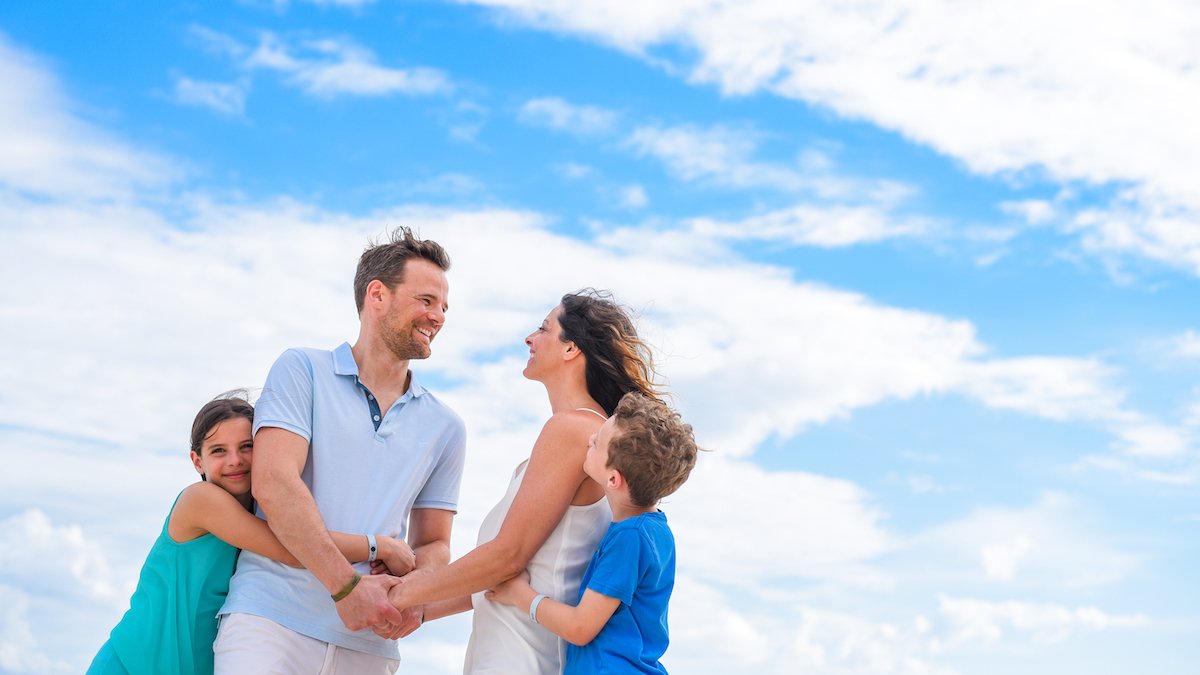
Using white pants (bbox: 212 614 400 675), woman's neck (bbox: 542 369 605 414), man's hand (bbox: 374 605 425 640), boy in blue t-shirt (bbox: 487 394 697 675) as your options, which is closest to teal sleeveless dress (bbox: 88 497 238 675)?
white pants (bbox: 212 614 400 675)

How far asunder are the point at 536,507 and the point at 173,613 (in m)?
1.93

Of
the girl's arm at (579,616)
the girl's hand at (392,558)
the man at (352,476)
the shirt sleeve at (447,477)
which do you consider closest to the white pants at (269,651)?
the man at (352,476)

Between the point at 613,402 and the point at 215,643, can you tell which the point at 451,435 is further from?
the point at 215,643

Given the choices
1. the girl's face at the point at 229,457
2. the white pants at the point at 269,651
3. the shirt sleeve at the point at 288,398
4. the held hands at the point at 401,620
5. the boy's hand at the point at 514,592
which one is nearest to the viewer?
the boy's hand at the point at 514,592

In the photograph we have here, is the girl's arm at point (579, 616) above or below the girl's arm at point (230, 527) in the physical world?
below

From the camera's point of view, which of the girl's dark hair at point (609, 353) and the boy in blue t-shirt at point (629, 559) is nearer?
the boy in blue t-shirt at point (629, 559)

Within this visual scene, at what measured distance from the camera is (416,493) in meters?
5.90

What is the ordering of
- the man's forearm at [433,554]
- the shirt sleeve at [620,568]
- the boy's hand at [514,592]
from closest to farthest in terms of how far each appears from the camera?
the shirt sleeve at [620,568]
the boy's hand at [514,592]
the man's forearm at [433,554]

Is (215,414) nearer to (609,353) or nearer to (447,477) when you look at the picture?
(447,477)

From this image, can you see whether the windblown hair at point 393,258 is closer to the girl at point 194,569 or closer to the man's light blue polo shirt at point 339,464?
the man's light blue polo shirt at point 339,464

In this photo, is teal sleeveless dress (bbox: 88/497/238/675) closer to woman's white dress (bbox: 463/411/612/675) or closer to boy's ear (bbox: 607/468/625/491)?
woman's white dress (bbox: 463/411/612/675)

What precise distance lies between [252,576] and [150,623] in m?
0.54

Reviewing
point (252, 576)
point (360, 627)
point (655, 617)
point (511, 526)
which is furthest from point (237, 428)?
point (655, 617)

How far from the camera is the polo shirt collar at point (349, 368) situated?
5883mm
